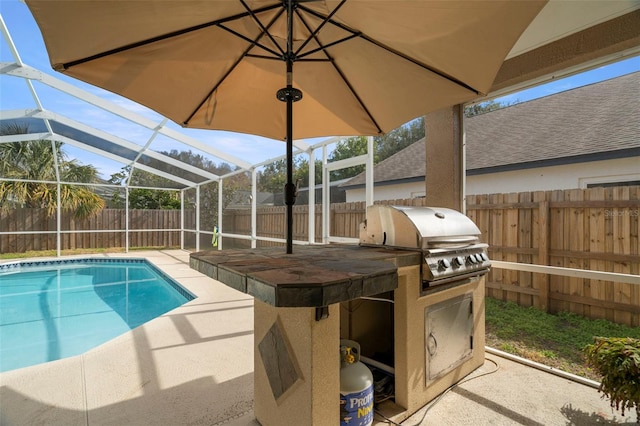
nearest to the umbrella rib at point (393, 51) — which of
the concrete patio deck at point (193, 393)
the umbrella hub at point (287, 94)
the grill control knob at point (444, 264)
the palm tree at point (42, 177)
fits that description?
the umbrella hub at point (287, 94)

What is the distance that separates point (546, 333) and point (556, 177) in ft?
5.77

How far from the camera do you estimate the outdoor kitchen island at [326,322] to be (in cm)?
133

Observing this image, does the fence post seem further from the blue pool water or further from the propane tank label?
the blue pool water

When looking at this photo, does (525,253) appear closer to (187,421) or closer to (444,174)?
(444,174)

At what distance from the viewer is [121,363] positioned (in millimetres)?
3223

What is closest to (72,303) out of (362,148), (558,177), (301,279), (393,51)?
(362,148)

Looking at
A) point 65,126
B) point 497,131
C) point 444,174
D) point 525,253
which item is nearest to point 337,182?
point 444,174

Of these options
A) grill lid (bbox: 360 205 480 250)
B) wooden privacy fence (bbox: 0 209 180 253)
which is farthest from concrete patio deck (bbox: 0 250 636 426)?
wooden privacy fence (bbox: 0 209 180 253)

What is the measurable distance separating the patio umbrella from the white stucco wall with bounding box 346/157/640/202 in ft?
5.13

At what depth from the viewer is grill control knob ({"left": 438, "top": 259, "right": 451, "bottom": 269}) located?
235 centimetres

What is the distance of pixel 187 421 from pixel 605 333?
12.6ft

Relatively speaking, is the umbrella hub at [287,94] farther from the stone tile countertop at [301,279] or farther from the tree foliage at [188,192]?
the tree foliage at [188,192]

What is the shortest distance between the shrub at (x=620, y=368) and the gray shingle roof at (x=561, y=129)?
1749 mm

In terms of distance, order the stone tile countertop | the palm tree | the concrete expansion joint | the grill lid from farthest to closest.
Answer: the palm tree < the grill lid < the concrete expansion joint < the stone tile countertop
